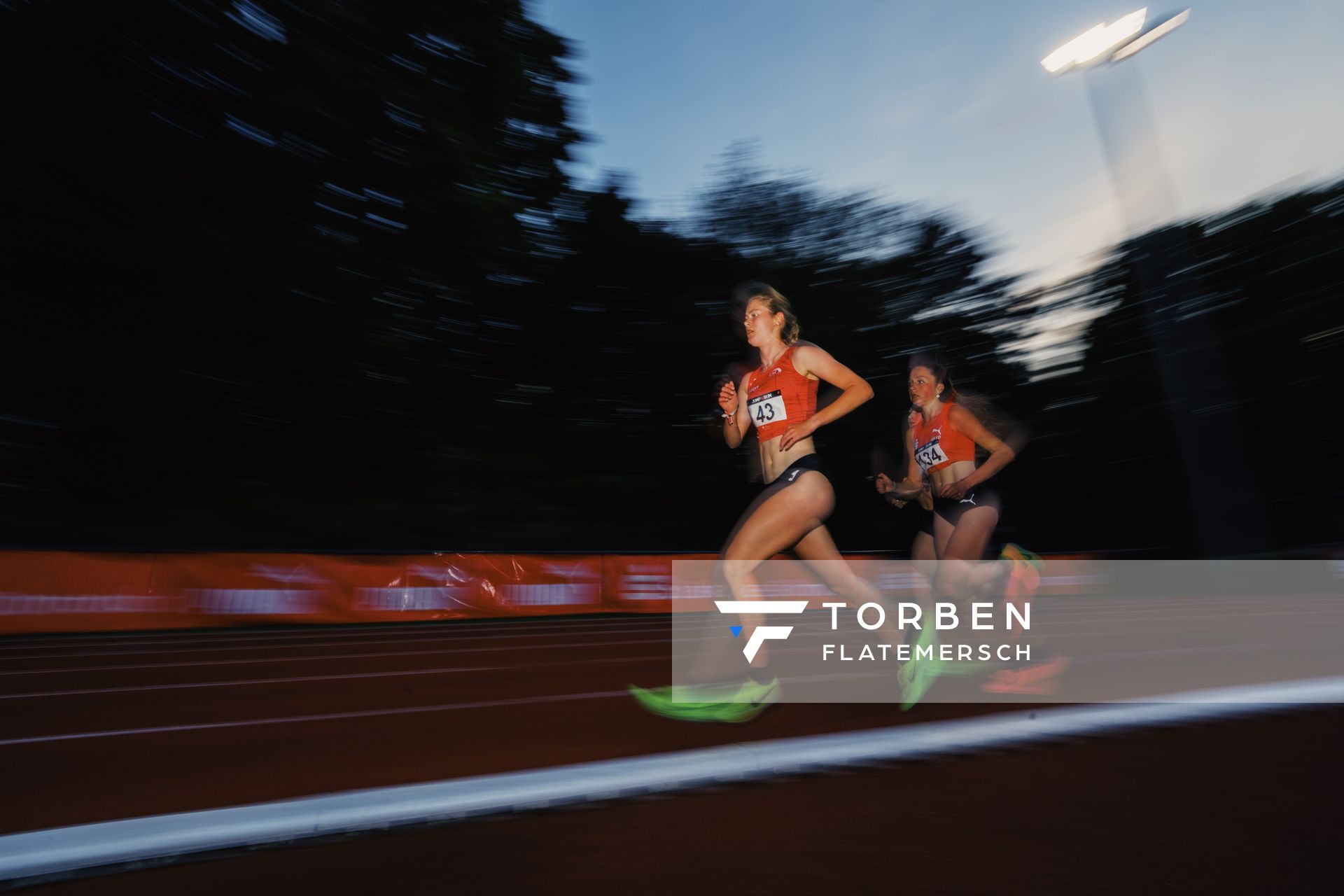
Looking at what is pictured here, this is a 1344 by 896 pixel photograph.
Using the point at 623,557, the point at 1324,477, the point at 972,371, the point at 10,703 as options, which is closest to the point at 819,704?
the point at 10,703

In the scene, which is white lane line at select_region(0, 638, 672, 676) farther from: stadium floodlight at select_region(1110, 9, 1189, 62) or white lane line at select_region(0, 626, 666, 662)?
stadium floodlight at select_region(1110, 9, 1189, 62)

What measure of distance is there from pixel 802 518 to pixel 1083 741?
51.7 inches

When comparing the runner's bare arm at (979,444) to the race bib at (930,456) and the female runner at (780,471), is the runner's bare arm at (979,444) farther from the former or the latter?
the female runner at (780,471)

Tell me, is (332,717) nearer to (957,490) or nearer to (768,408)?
(768,408)

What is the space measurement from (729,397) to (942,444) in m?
1.23

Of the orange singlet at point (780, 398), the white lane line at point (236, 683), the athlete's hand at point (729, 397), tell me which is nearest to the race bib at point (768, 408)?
the orange singlet at point (780, 398)

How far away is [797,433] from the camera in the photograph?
323cm

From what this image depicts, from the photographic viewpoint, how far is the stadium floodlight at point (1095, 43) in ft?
43.0

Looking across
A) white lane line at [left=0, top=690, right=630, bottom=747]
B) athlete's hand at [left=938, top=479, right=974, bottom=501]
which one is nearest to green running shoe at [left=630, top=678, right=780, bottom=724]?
white lane line at [left=0, top=690, right=630, bottom=747]

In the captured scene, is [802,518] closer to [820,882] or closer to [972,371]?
[820,882]

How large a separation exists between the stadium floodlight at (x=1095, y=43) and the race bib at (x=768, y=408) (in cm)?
1350

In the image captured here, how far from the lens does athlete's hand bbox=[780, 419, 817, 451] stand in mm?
3215

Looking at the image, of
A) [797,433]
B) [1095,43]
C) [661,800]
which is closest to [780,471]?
[797,433]

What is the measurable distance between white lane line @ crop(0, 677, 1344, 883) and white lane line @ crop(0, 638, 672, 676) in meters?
4.69
